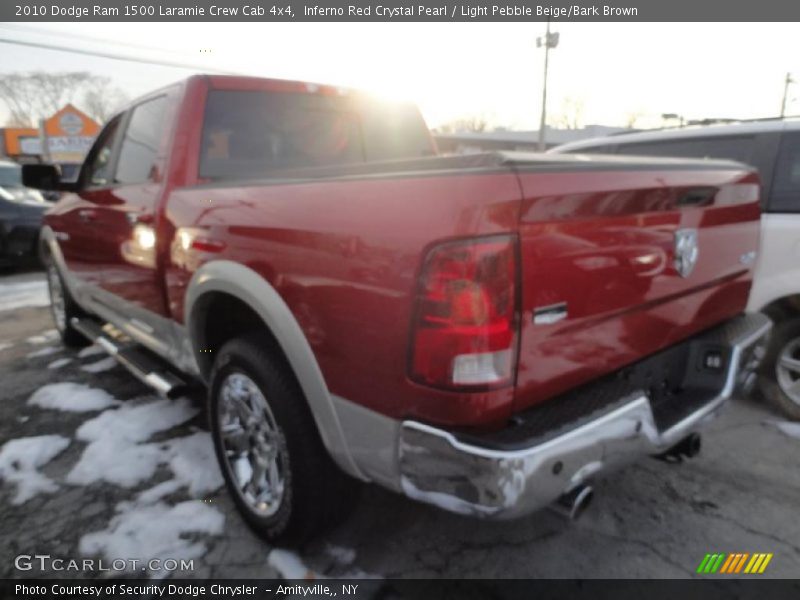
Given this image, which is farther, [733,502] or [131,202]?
[131,202]

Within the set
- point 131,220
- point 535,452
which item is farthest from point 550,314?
point 131,220

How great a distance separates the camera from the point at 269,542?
2.16 m

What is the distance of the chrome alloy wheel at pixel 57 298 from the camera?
15.3 feet

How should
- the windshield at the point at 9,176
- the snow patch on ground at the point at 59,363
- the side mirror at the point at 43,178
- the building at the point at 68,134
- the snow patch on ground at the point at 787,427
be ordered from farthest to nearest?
the building at the point at 68,134 → the windshield at the point at 9,176 → the snow patch on ground at the point at 59,363 → the side mirror at the point at 43,178 → the snow patch on ground at the point at 787,427

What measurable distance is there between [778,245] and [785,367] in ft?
2.56

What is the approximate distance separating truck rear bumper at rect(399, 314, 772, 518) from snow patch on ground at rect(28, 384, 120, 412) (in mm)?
2914

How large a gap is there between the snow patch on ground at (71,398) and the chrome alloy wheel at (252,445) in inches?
68.2

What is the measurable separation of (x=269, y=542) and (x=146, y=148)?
7.23 ft

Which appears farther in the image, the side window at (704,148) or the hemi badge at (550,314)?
the side window at (704,148)

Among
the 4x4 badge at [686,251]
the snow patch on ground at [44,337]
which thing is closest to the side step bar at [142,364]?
the snow patch on ground at [44,337]

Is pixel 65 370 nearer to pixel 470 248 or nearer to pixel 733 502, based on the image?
pixel 470 248

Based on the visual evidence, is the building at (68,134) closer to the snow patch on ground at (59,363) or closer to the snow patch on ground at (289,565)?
the snow patch on ground at (59,363)

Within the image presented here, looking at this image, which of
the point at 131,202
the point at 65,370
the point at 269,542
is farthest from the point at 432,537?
the point at 65,370

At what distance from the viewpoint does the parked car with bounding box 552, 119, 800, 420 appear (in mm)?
3188
